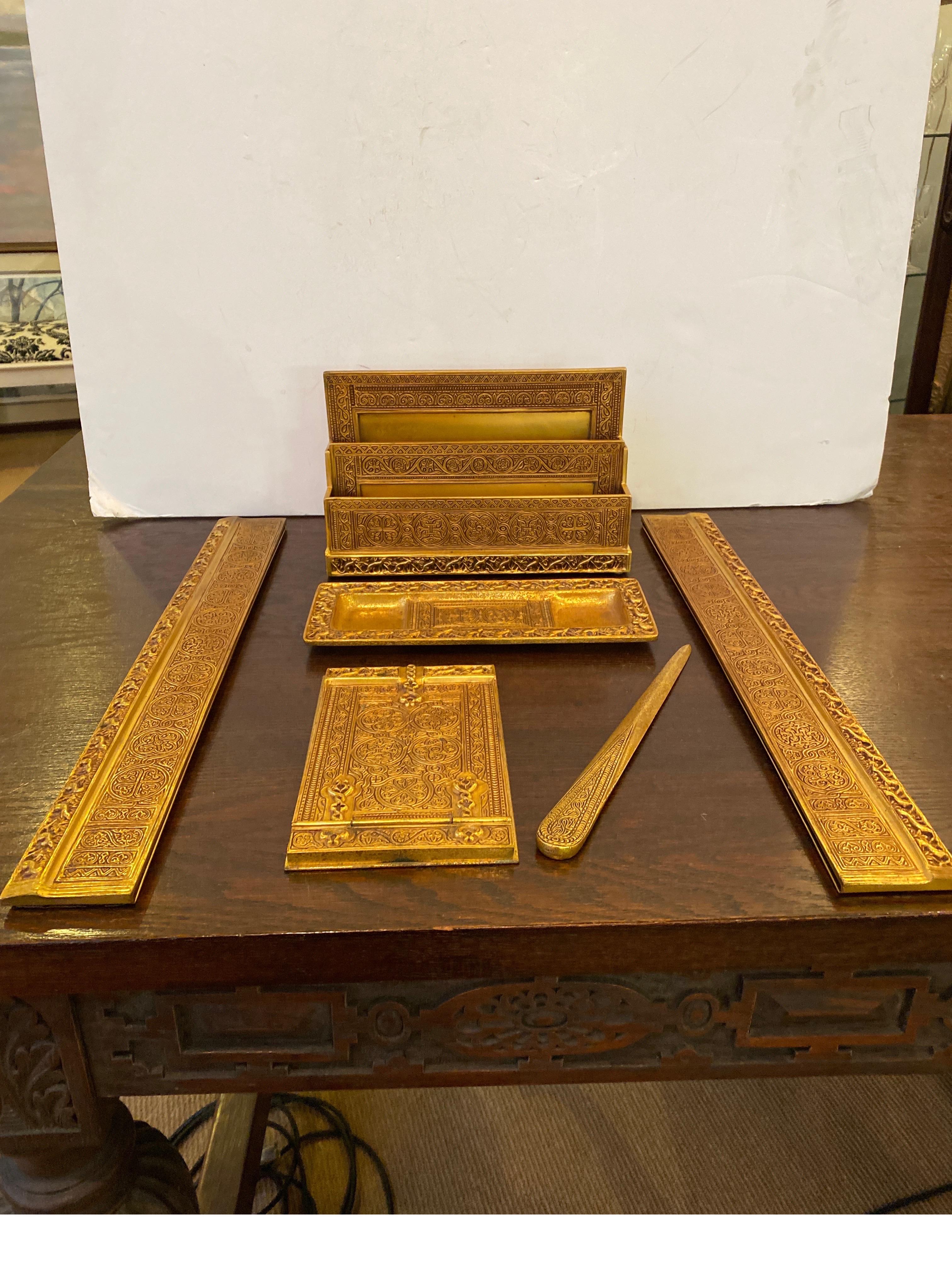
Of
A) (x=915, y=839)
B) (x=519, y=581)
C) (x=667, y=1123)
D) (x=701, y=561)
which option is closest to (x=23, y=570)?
(x=519, y=581)

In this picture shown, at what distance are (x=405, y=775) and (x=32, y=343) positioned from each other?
141 inches

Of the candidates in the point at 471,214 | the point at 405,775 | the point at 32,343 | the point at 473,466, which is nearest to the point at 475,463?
the point at 473,466

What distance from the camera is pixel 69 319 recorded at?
96 cm

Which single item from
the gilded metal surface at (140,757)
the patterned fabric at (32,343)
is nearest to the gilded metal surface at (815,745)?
the gilded metal surface at (140,757)

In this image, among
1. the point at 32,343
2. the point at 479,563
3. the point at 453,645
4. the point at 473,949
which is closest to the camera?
the point at 473,949

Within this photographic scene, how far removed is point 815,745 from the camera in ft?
2.04

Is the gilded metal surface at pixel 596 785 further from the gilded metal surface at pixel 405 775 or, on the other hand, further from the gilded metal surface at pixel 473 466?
the gilded metal surface at pixel 473 466

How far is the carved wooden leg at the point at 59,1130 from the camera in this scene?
0.52m

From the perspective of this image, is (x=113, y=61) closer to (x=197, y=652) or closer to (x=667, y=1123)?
(x=197, y=652)

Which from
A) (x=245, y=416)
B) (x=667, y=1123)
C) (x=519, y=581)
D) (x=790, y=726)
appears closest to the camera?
(x=790, y=726)

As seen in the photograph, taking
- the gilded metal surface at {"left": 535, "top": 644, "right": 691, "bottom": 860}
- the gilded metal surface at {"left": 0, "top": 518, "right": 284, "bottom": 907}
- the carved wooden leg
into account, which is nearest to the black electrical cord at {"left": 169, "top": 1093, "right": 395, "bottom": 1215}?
the carved wooden leg

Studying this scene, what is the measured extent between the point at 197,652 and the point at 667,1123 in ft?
3.06

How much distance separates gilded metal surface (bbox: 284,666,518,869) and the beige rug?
0.73m

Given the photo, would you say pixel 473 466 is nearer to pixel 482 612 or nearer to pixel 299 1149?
pixel 482 612
